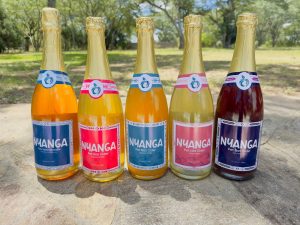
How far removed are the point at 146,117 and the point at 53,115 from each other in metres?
0.32

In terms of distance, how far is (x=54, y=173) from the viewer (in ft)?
3.04

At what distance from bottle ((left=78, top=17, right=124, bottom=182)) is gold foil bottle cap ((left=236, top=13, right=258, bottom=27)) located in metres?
0.43

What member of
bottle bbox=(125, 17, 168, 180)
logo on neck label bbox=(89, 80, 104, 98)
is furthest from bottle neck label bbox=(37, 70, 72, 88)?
bottle bbox=(125, 17, 168, 180)

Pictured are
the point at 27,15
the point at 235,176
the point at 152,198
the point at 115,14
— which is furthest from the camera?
the point at 27,15

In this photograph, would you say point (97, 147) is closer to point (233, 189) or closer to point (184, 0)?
point (233, 189)

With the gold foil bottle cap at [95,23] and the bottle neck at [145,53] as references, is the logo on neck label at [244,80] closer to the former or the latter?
the bottle neck at [145,53]

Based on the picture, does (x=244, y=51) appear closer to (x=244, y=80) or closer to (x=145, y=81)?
(x=244, y=80)

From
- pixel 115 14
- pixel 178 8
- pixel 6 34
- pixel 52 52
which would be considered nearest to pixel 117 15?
pixel 115 14

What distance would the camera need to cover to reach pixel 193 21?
88cm

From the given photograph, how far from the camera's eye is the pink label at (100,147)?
0.89 metres

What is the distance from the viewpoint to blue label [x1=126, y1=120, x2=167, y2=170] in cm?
90

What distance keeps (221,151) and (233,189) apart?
13 cm

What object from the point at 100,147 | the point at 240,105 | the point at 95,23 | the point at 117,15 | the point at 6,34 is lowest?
the point at 100,147

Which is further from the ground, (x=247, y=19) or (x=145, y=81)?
(x=247, y=19)
